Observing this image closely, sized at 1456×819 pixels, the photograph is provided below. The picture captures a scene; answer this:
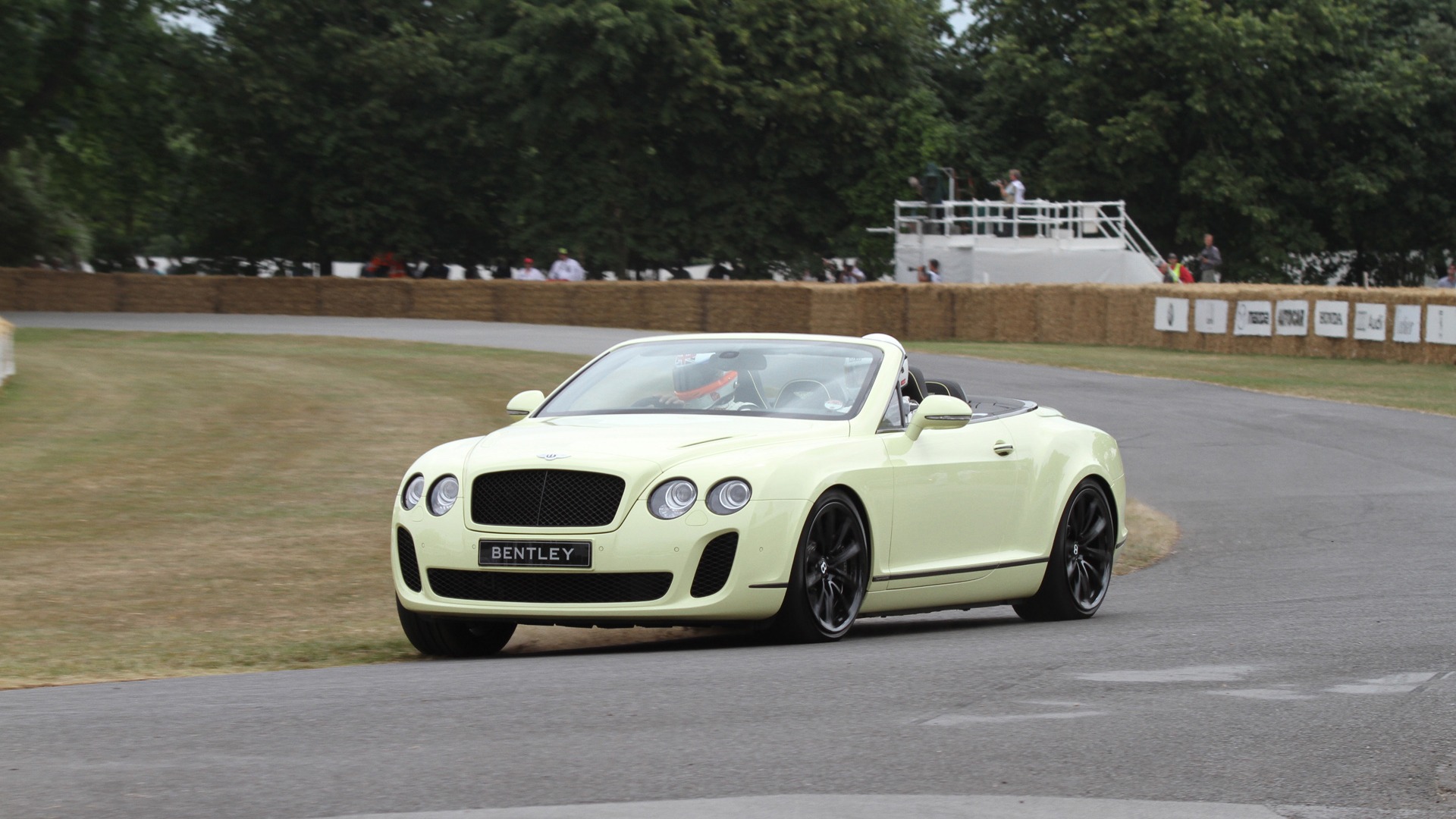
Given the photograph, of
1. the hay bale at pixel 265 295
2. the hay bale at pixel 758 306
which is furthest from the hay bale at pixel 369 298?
the hay bale at pixel 758 306

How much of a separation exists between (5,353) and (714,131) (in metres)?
33.3

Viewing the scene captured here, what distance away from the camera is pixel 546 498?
782cm

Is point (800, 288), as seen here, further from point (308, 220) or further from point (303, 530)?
point (303, 530)

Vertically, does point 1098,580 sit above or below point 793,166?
below

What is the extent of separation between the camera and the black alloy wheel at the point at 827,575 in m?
8.01

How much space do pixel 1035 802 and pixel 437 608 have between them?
3.55 m

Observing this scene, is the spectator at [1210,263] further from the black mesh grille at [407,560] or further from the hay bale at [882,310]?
the black mesh grille at [407,560]

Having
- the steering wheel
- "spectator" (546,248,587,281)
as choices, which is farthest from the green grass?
the steering wheel

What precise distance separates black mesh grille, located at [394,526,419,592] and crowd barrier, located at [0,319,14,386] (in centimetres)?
1547

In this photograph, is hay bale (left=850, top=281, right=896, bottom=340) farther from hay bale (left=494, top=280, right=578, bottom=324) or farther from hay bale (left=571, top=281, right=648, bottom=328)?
hay bale (left=494, top=280, right=578, bottom=324)

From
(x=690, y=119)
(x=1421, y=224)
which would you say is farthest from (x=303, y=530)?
(x=1421, y=224)

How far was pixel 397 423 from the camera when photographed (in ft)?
67.4

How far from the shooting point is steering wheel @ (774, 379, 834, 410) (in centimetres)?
888

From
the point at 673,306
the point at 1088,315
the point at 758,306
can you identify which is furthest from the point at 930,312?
the point at 673,306
